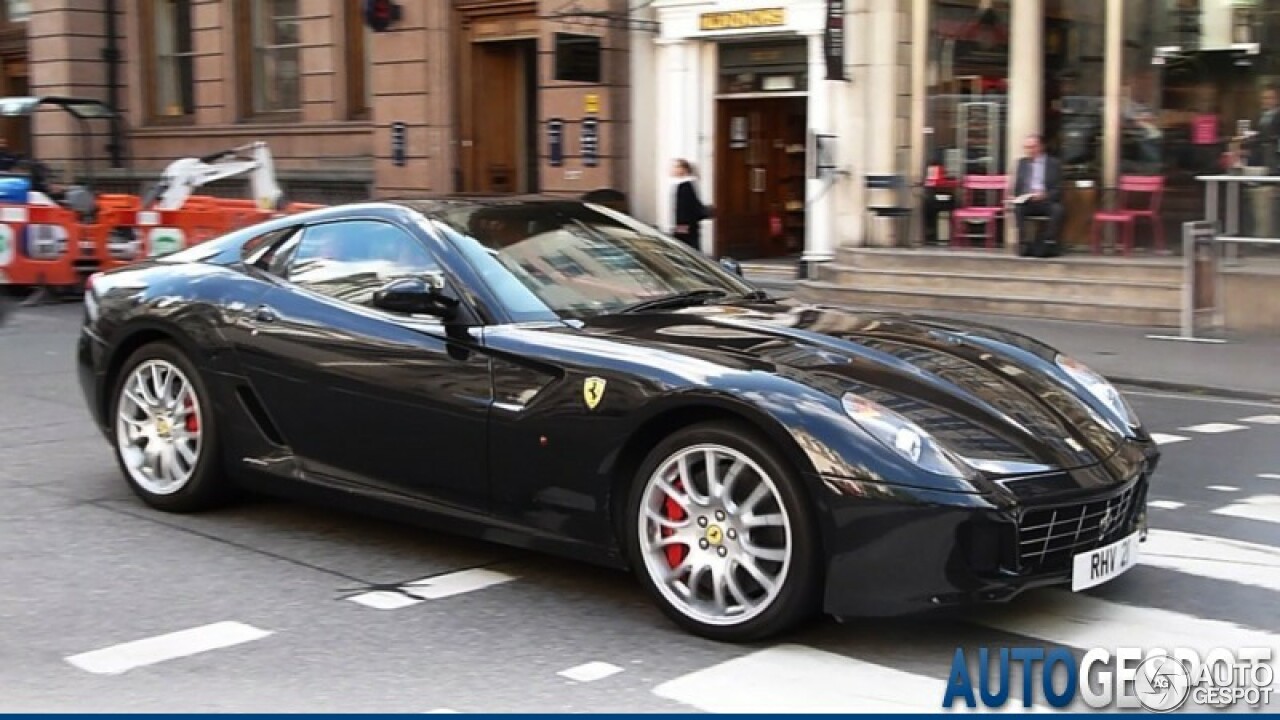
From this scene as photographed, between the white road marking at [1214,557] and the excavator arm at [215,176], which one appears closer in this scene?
the white road marking at [1214,557]

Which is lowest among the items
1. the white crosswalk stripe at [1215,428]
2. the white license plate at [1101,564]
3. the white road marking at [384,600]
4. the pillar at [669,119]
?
the white crosswalk stripe at [1215,428]

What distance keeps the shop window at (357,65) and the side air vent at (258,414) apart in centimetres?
1828

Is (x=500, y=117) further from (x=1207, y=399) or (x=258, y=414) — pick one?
(x=258, y=414)

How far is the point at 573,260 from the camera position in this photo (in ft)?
20.1

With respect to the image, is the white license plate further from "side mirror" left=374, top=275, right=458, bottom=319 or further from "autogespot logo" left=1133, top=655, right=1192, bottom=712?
"side mirror" left=374, top=275, right=458, bottom=319

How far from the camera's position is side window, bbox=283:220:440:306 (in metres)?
6.06

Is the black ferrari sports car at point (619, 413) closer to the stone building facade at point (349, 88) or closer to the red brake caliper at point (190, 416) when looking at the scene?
the red brake caliper at point (190, 416)

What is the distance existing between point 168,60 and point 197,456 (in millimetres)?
23727

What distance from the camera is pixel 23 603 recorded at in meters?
5.51

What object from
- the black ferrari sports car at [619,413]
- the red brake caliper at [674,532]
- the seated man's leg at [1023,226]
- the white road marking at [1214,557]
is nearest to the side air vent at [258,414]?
the black ferrari sports car at [619,413]

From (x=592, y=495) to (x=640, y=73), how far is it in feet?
52.3

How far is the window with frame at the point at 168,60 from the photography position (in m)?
28.0

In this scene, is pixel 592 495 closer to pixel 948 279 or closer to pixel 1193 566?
pixel 1193 566

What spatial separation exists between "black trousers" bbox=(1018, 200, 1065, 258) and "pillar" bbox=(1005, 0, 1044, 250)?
0.63 m
